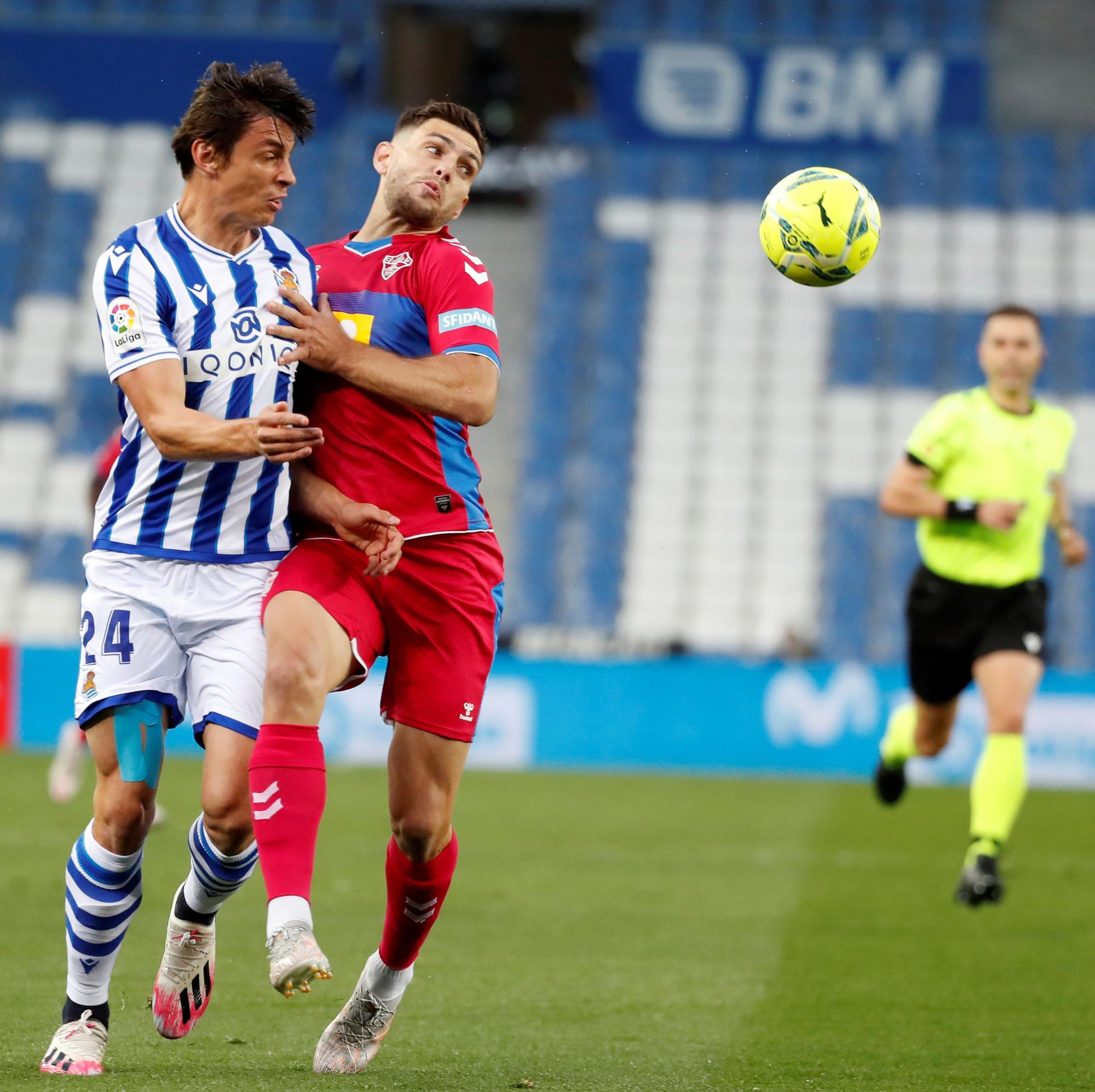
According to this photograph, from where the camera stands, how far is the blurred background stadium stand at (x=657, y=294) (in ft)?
63.2

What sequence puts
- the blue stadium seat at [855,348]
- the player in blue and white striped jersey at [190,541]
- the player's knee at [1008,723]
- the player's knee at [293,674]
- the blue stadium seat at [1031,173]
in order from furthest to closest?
the blue stadium seat at [1031,173], the blue stadium seat at [855,348], the player's knee at [1008,723], the player in blue and white striped jersey at [190,541], the player's knee at [293,674]

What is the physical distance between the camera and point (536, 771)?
14766mm

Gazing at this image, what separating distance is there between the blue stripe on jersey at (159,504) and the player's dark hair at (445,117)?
92cm

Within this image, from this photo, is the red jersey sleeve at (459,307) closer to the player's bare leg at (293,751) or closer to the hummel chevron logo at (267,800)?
the player's bare leg at (293,751)

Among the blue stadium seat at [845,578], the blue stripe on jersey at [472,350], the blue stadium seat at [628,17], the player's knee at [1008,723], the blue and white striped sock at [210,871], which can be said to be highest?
the blue stadium seat at [628,17]

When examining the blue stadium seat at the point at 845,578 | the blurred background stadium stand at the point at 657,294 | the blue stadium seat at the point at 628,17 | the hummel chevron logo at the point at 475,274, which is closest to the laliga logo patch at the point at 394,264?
the hummel chevron logo at the point at 475,274

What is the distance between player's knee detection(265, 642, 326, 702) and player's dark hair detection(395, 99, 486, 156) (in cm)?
138

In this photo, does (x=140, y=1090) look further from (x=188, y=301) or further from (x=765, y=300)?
(x=765, y=300)

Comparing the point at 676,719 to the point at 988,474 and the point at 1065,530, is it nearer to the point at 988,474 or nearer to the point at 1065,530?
the point at 1065,530

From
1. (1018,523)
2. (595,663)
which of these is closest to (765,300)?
(595,663)

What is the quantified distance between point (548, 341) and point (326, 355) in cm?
1703

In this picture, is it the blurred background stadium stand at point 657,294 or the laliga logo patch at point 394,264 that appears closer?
the laliga logo patch at point 394,264

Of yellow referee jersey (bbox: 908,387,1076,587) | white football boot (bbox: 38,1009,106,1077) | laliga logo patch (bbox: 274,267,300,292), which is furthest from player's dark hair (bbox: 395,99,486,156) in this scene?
yellow referee jersey (bbox: 908,387,1076,587)

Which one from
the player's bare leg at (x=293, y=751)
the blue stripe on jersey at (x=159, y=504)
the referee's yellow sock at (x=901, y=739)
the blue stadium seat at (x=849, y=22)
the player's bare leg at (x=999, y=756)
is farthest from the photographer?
the blue stadium seat at (x=849, y=22)
